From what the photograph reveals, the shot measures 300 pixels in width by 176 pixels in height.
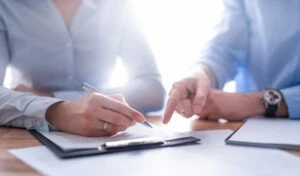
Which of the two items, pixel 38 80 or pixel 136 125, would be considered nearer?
pixel 136 125

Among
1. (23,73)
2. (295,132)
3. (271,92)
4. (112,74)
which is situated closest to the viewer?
(295,132)

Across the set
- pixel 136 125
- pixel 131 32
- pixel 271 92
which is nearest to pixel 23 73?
pixel 131 32

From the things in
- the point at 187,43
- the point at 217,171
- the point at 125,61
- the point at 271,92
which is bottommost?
the point at 217,171

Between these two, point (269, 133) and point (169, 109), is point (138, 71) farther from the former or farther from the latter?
point (269, 133)

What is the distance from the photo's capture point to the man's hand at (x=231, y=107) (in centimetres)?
114

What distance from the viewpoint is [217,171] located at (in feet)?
2.12

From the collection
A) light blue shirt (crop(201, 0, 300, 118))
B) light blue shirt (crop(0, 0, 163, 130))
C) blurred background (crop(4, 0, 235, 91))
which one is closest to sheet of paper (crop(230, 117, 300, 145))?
light blue shirt (crop(201, 0, 300, 118))

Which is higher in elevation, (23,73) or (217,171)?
(23,73)

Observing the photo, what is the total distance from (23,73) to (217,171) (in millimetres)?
775

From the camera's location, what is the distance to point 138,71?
130 cm

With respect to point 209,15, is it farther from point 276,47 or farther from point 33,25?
point 33,25

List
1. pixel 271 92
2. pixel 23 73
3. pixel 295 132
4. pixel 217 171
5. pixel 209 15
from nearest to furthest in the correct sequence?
1. pixel 217 171
2. pixel 295 132
3. pixel 271 92
4. pixel 23 73
5. pixel 209 15

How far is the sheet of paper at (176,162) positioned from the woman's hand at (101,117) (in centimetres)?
11

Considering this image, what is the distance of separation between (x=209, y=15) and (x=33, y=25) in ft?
2.31
